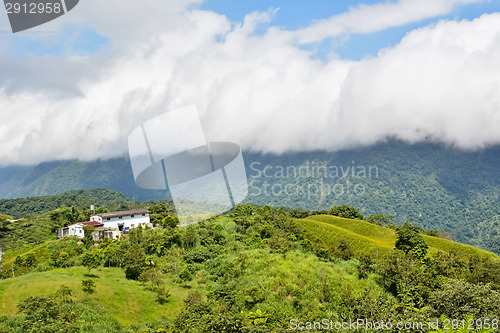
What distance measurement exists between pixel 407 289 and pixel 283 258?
1003 cm

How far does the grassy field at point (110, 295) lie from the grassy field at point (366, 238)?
22.2 meters

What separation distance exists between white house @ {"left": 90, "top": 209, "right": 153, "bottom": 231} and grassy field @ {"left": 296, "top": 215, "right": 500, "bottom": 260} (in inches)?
902

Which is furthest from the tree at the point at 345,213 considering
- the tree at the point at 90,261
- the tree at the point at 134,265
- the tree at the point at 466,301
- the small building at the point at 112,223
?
the tree at the point at 466,301

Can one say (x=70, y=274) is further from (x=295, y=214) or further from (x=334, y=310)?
(x=295, y=214)

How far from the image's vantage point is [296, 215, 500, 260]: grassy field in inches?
1619

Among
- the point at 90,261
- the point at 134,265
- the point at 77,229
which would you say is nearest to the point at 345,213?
the point at 77,229

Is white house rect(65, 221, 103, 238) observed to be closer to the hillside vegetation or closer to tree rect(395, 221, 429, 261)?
the hillside vegetation

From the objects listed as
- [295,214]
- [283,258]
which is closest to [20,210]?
[295,214]

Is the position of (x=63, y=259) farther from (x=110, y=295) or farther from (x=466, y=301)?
(x=466, y=301)

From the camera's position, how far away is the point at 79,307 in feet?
66.1

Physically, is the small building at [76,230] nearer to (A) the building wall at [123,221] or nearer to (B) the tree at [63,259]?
(A) the building wall at [123,221]

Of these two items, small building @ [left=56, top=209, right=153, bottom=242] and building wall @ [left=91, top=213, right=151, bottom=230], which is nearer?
small building @ [left=56, top=209, right=153, bottom=242]

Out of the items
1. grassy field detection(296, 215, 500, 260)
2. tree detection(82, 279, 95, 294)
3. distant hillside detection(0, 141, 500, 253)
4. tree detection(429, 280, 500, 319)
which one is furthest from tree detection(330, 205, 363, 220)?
distant hillside detection(0, 141, 500, 253)

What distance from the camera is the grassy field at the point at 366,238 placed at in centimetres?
4112
